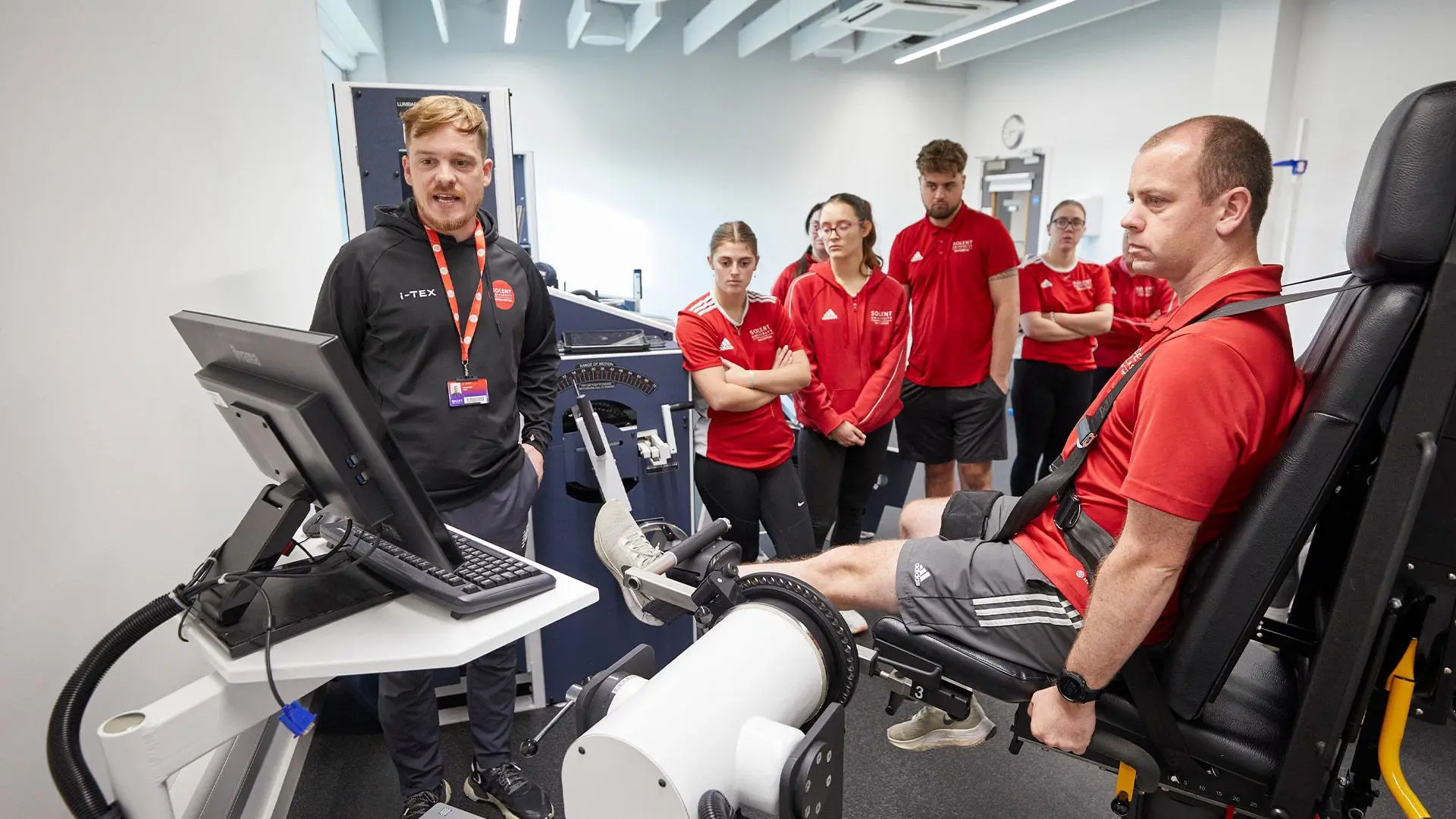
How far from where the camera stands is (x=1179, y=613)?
1292 millimetres

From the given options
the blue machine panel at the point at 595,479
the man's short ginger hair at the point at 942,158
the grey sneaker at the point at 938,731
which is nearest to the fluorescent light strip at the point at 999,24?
the man's short ginger hair at the point at 942,158

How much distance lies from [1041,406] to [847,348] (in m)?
1.32

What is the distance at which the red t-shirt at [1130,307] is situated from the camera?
4.00 metres

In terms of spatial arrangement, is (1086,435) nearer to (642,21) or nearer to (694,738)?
(694,738)

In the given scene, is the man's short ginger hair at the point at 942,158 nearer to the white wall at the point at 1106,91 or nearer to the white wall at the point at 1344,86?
the white wall at the point at 1344,86

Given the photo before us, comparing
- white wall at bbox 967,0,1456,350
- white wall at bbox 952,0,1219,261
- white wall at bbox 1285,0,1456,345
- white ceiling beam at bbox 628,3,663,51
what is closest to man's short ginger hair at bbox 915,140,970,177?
white wall at bbox 1285,0,1456,345

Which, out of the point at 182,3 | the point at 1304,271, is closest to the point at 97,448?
the point at 182,3

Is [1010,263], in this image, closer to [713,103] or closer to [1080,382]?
[1080,382]

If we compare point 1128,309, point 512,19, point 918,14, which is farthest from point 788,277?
point 512,19

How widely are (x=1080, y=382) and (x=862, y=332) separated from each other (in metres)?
1.39

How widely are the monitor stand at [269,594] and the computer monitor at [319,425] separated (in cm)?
4

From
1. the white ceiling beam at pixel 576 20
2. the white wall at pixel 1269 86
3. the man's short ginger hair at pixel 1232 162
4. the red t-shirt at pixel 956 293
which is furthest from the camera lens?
the white ceiling beam at pixel 576 20

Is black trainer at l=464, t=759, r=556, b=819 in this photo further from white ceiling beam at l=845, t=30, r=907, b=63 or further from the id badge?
white ceiling beam at l=845, t=30, r=907, b=63

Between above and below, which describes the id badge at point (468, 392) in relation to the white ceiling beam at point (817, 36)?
below
